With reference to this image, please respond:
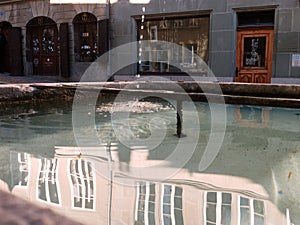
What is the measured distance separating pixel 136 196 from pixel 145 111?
3.93m

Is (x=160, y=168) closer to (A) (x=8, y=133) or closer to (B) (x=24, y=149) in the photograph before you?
(B) (x=24, y=149)

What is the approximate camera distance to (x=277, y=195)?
8.24 ft

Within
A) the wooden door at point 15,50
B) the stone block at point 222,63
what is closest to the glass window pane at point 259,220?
the stone block at point 222,63

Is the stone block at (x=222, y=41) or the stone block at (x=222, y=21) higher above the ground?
the stone block at (x=222, y=21)

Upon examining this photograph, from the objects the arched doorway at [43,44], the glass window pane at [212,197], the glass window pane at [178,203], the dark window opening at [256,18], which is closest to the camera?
the glass window pane at [178,203]

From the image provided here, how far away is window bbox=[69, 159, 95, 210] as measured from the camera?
227cm

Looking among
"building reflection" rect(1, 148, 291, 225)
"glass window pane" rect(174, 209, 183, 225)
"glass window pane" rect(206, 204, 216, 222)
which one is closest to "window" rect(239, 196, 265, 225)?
"building reflection" rect(1, 148, 291, 225)

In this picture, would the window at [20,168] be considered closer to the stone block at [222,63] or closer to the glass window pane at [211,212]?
the glass window pane at [211,212]

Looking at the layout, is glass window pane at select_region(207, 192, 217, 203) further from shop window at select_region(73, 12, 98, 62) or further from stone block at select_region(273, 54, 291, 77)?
shop window at select_region(73, 12, 98, 62)

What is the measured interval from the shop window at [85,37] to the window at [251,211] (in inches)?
408

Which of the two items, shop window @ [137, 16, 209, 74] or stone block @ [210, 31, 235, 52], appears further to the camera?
shop window @ [137, 16, 209, 74]

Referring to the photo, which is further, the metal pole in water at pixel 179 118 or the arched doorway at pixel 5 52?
the arched doorway at pixel 5 52

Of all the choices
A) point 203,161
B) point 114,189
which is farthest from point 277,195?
point 114,189

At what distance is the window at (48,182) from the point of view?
7.65ft
